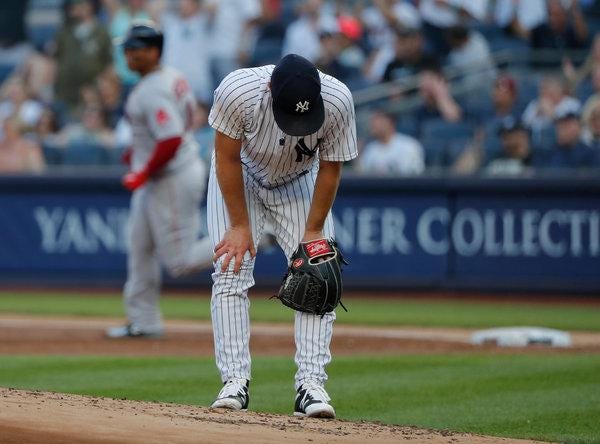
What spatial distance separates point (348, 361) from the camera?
814 centimetres

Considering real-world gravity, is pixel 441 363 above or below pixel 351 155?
below

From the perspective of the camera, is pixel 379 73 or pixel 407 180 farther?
pixel 379 73

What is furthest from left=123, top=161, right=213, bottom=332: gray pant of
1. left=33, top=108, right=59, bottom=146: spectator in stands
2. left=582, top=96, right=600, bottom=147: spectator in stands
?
left=33, top=108, right=59, bottom=146: spectator in stands

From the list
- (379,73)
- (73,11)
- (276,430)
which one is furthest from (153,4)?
(276,430)

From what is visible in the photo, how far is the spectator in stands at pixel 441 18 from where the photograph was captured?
14242 millimetres

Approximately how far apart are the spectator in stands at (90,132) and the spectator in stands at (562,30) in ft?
16.3

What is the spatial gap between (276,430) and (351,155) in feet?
4.28

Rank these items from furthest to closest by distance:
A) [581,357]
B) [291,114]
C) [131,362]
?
[581,357] → [131,362] → [291,114]

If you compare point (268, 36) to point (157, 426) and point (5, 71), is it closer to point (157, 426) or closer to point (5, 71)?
point (5, 71)

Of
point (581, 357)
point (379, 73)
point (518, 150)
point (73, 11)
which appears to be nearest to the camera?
point (581, 357)

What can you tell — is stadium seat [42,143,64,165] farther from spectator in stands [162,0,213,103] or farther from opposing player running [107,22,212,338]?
opposing player running [107,22,212,338]

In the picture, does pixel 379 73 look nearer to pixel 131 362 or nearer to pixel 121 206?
pixel 121 206

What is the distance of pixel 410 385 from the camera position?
7.04 m

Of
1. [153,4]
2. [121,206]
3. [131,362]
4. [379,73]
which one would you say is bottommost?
[131,362]
